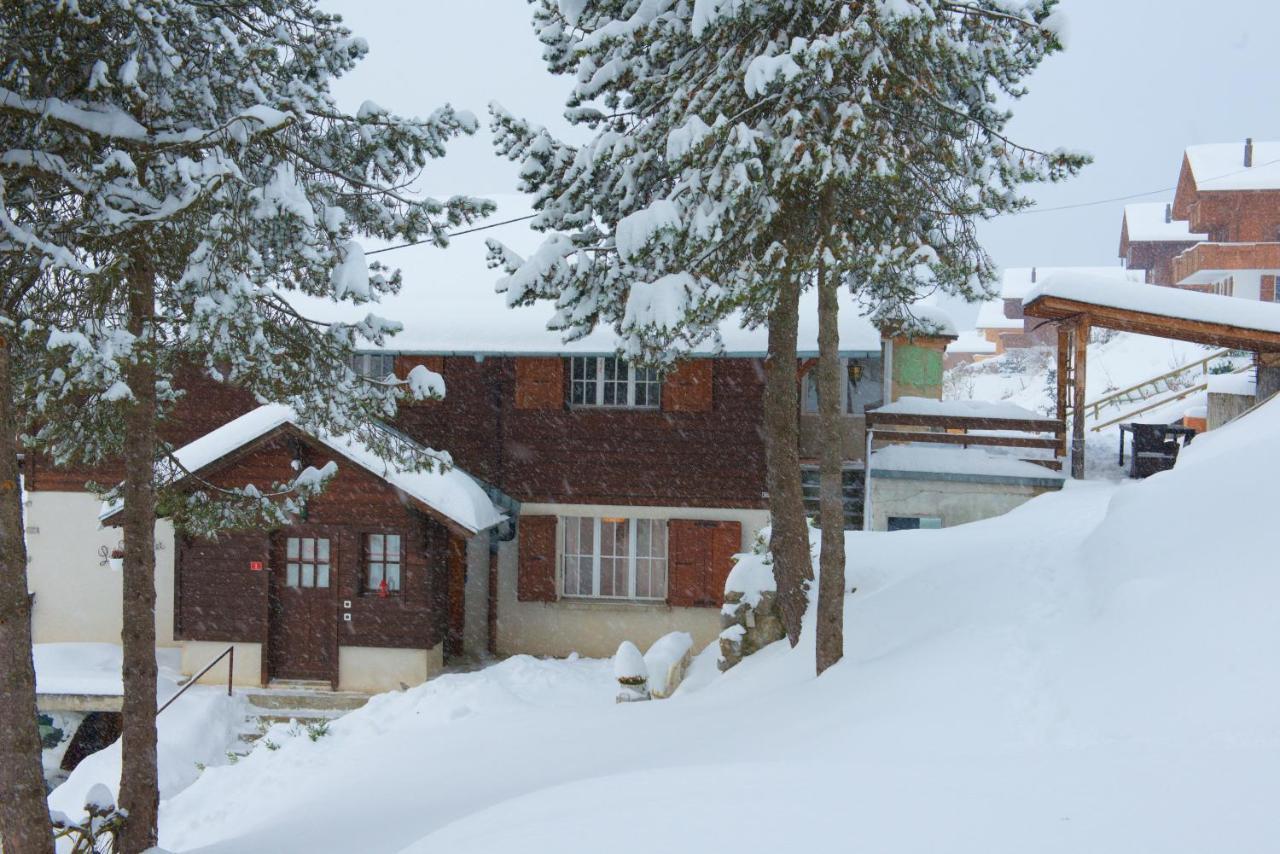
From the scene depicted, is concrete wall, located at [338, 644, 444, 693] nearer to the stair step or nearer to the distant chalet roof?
the stair step

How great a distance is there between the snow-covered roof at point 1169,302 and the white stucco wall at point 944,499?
Answer: 326 centimetres

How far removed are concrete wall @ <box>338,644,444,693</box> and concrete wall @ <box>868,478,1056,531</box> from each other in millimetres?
7753

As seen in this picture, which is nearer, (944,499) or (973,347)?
(944,499)

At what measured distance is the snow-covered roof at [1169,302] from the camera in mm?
15031

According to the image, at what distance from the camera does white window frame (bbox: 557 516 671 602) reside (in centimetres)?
1670

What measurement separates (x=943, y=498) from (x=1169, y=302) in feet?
15.7

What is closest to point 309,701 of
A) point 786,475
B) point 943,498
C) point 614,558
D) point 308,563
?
point 308,563

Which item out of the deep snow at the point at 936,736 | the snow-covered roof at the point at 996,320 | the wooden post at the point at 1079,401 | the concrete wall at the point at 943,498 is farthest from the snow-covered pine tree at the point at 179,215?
the snow-covered roof at the point at 996,320

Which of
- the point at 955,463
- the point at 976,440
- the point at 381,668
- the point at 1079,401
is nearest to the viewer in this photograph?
the point at 381,668

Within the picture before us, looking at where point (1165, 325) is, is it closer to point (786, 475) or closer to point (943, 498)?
point (943, 498)

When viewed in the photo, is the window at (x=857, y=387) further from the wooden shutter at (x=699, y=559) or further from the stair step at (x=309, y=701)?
the stair step at (x=309, y=701)

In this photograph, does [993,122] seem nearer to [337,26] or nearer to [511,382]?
[337,26]

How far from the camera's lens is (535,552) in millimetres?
16594

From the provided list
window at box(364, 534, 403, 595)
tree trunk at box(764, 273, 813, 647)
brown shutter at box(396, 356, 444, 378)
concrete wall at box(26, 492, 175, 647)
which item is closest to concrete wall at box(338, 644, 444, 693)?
window at box(364, 534, 403, 595)
